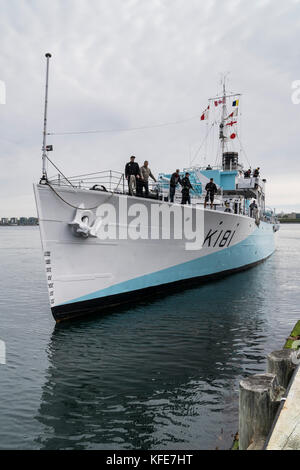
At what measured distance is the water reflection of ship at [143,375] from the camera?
16.5ft

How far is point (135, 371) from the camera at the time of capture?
7086mm

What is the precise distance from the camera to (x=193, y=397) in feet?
19.5

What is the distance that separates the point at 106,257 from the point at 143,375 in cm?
492

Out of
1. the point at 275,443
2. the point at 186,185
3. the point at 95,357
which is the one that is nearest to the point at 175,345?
the point at 95,357

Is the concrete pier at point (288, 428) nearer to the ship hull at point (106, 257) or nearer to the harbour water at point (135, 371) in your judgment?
the harbour water at point (135, 371)

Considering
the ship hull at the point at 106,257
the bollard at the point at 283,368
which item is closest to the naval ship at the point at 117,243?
the ship hull at the point at 106,257

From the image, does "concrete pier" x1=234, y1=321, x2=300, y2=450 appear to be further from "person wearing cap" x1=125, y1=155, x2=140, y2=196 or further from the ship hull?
"person wearing cap" x1=125, y1=155, x2=140, y2=196

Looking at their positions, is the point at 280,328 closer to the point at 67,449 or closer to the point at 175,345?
the point at 175,345

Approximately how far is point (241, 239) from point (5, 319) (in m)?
12.2

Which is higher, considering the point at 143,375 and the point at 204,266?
the point at 204,266

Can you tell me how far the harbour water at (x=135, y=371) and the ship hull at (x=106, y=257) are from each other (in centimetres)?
64

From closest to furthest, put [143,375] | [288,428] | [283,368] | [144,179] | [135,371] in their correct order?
1. [288,428]
2. [283,368]
3. [143,375]
4. [135,371]
5. [144,179]

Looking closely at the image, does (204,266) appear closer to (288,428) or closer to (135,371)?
(135,371)

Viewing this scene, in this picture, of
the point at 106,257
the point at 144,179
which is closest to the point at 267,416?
the point at 106,257
